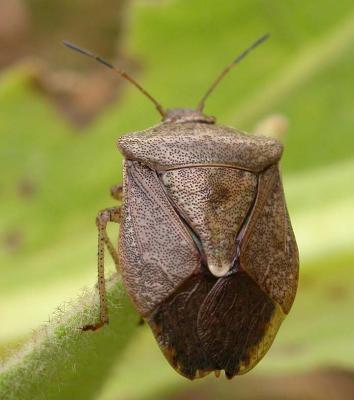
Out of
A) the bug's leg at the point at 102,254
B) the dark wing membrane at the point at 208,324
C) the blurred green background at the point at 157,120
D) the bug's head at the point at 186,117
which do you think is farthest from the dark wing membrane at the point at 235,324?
the blurred green background at the point at 157,120

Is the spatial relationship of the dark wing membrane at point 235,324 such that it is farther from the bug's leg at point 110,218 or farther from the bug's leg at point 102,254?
the bug's leg at point 110,218

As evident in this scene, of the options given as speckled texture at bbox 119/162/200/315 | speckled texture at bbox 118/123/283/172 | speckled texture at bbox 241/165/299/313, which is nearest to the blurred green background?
speckled texture at bbox 118/123/283/172

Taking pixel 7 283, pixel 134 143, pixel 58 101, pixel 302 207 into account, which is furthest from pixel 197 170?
pixel 58 101

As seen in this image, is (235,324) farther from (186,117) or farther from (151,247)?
(186,117)

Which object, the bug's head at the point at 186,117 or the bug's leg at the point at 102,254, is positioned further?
the bug's head at the point at 186,117

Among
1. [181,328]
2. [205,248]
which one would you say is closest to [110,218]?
[205,248]

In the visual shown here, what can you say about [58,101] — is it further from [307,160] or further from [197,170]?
[197,170]

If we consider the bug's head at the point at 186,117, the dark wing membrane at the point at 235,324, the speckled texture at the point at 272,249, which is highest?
the bug's head at the point at 186,117

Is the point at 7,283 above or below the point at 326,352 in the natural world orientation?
above
